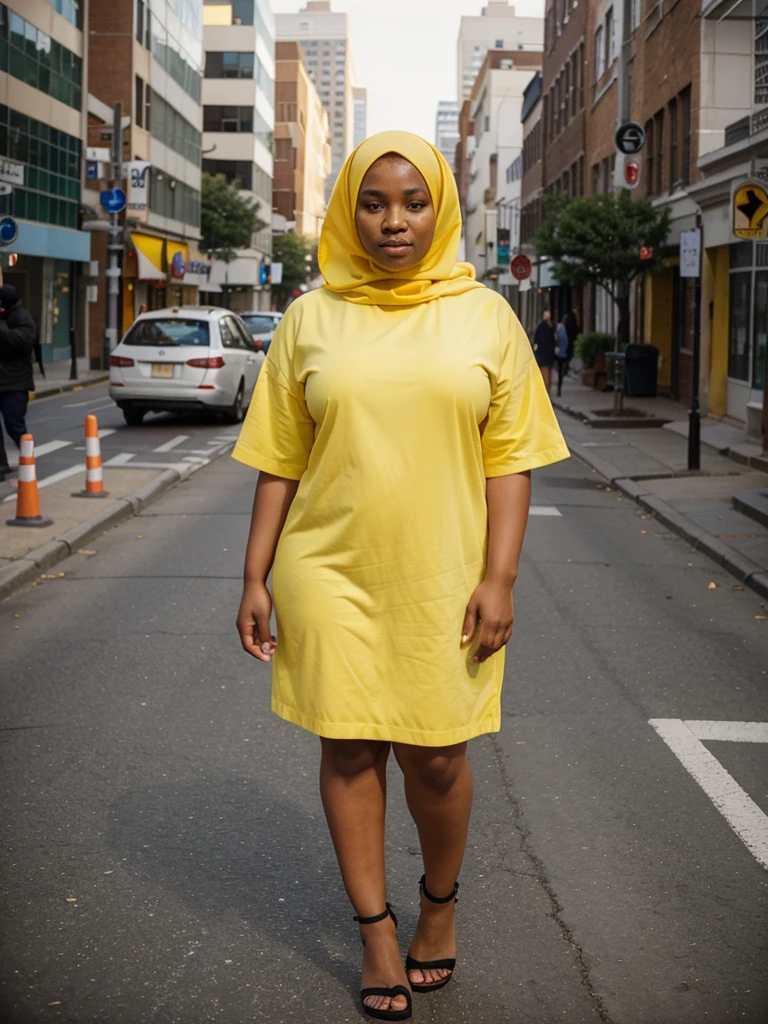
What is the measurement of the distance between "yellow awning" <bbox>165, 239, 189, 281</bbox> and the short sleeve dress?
59213 mm

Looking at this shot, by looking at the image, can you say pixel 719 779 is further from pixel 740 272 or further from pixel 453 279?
pixel 740 272

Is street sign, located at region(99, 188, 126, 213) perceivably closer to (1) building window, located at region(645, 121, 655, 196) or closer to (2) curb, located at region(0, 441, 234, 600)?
(1) building window, located at region(645, 121, 655, 196)

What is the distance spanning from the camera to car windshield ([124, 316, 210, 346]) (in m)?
21.9

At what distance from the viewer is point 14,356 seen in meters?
14.1

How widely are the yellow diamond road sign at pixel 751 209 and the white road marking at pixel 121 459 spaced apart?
7398mm

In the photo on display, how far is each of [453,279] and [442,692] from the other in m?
0.96

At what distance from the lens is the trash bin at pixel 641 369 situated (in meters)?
29.0

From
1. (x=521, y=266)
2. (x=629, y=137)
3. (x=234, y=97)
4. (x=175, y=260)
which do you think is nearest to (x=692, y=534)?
(x=629, y=137)

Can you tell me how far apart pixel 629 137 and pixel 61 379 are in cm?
1487

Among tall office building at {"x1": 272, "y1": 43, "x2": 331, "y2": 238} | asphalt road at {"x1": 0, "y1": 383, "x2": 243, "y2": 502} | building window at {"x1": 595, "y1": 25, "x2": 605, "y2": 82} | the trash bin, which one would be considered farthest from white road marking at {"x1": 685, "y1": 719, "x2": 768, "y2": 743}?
tall office building at {"x1": 272, "y1": 43, "x2": 331, "y2": 238}

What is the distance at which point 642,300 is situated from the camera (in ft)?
113

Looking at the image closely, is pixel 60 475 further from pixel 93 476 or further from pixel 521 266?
pixel 521 266

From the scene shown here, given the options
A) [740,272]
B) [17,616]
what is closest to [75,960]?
[17,616]

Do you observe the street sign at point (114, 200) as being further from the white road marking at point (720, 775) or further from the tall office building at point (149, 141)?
the white road marking at point (720, 775)
